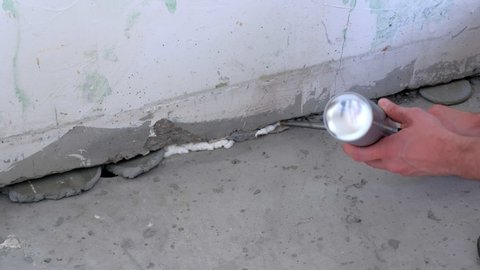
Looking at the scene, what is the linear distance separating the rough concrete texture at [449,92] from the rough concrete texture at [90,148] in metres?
0.97

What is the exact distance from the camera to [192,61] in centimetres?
203

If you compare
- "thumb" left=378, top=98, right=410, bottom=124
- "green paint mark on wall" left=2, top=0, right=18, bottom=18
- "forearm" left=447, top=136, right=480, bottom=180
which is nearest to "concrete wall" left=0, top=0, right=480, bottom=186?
"green paint mark on wall" left=2, top=0, right=18, bottom=18

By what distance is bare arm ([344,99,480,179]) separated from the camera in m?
1.56

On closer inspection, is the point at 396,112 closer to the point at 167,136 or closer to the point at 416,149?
the point at 416,149

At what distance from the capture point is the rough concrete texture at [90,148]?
203 centimetres

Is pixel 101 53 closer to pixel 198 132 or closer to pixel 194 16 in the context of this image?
pixel 194 16

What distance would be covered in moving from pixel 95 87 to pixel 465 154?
1064mm

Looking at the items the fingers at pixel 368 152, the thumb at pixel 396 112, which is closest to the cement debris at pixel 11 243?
the fingers at pixel 368 152

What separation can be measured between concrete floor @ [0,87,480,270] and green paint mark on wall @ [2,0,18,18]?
637mm

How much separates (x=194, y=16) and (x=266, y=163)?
58 centimetres

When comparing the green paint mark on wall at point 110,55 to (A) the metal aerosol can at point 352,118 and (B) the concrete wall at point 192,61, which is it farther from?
(A) the metal aerosol can at point 352,118

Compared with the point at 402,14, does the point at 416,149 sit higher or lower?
lower

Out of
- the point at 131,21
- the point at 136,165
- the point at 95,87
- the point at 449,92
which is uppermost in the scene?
the point at 131,21

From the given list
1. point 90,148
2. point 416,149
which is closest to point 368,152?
point 416,149
